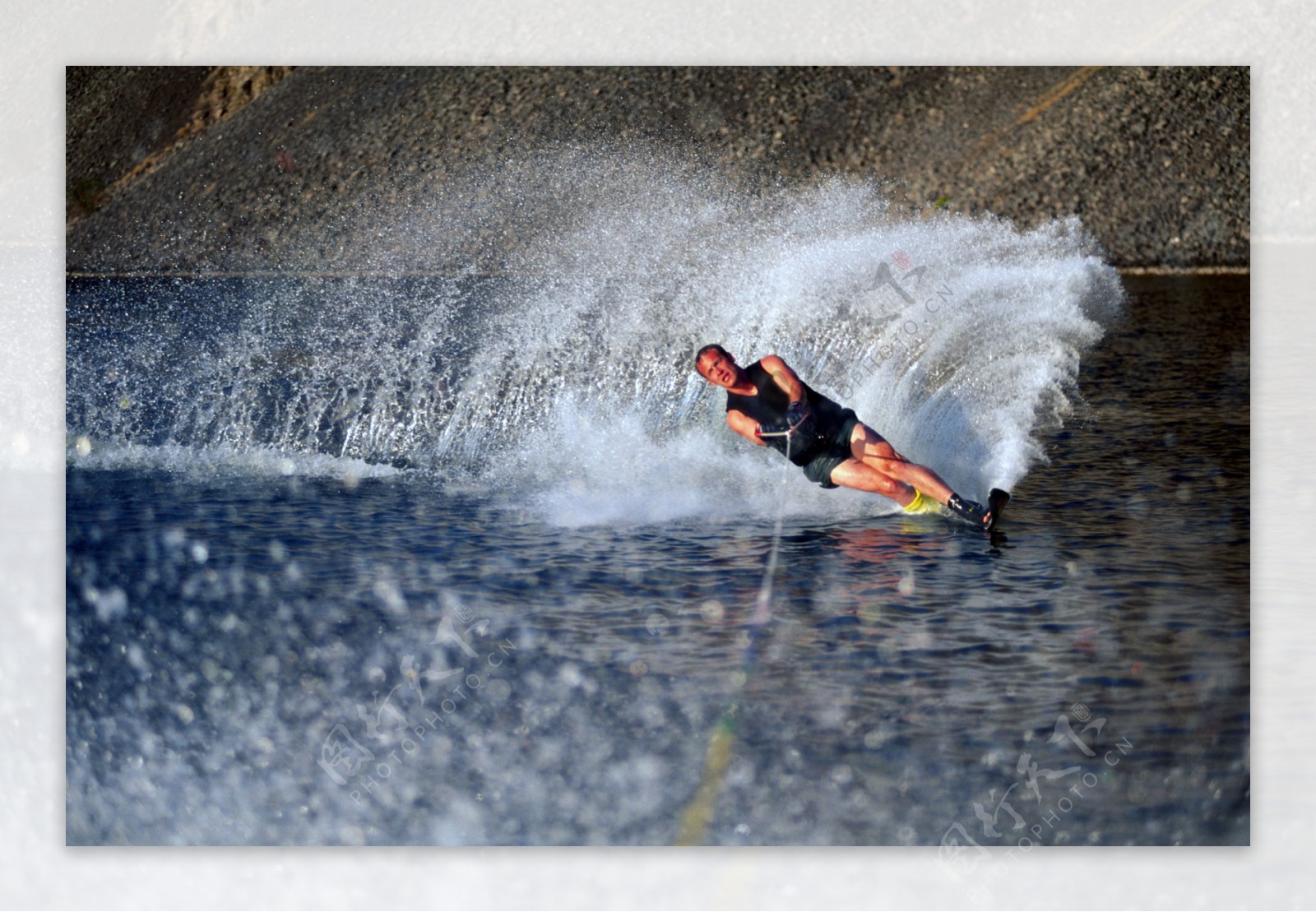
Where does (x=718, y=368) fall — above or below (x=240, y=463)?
above

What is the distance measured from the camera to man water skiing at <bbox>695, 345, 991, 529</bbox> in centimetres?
576

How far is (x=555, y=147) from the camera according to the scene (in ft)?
36.1

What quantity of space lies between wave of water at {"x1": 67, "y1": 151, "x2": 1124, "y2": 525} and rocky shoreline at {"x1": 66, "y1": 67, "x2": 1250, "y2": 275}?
0.54 meters

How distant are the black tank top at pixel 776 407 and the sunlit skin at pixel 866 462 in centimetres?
2

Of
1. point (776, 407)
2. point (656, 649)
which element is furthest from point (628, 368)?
point (656, 649)

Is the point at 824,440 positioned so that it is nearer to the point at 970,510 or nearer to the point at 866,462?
the point at 866,462

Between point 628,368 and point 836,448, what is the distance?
1391mm

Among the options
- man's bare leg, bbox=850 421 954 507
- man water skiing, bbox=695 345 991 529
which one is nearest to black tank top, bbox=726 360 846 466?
man water skiing, bbox=695 345 991 529

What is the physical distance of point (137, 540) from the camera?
5.57 metres

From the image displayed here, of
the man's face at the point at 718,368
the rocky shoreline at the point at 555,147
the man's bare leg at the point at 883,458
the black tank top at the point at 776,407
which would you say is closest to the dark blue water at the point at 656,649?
the man's bare leg at the point at 883,458

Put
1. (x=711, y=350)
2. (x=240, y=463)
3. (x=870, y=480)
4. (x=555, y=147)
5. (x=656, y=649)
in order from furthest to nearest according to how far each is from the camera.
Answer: (x=555, y=147) → (x=240, y=463) → (x=870, y=480) → (x=711, y=350) → (x=656, y=649)

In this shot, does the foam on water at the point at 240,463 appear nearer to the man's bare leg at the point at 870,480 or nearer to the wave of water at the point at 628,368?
the wave of water at the point at 628,368

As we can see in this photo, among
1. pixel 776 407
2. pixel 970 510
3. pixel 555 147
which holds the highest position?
pixel 555 147

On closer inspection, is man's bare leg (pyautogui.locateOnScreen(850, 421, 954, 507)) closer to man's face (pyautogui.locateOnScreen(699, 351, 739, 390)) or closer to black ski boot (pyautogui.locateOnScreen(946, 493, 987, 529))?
black ski boot (pyautogui.locateOnScreen(946, 493, 987, 529))
